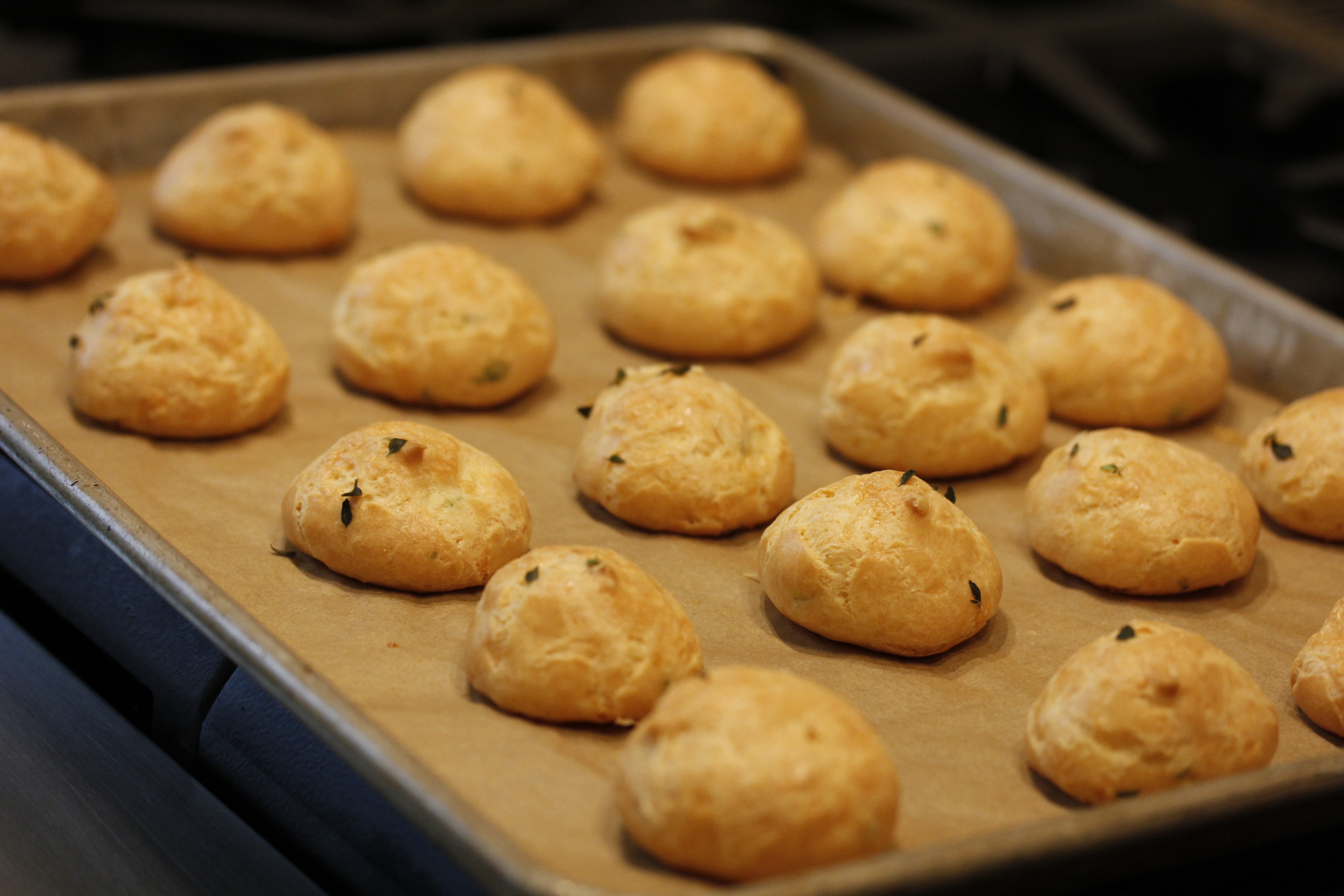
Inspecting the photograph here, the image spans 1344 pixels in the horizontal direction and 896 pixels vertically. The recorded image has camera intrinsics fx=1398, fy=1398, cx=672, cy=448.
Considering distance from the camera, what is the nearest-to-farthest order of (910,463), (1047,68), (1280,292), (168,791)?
(168,791)
(910,463)
(1280,292)
(1047,68)

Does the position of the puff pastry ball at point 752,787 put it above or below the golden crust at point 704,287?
above

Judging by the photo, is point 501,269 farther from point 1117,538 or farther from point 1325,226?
point 1325,226

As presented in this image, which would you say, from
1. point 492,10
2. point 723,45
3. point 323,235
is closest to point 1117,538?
point 323,235

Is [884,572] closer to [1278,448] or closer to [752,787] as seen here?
[752,787]

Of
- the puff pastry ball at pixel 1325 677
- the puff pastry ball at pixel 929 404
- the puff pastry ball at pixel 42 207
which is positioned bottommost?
the puff pastry ball at pixel 42 207

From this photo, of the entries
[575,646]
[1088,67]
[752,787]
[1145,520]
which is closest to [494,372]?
[575,646]

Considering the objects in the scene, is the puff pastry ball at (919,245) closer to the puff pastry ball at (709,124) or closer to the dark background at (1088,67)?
the puff pastry ball at (709,124)

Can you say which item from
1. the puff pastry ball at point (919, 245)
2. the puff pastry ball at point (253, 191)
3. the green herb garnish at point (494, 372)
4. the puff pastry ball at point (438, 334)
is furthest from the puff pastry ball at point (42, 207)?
the puff pastry ball at point (919, 245)
